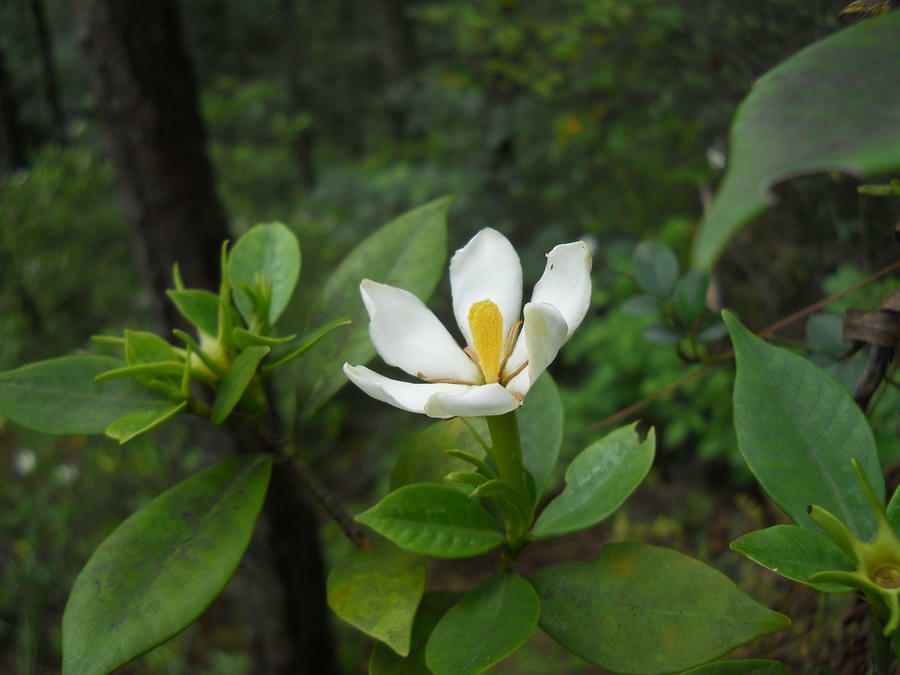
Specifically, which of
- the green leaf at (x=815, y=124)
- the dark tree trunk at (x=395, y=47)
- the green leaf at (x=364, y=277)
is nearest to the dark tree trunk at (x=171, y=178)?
the green leaf at (x=364, y=277)

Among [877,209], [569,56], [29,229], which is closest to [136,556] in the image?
[877,209]

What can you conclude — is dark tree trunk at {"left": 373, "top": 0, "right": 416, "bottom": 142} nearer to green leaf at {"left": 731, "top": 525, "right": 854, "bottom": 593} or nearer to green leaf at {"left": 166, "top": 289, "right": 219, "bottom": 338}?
green leaf at {"left": 166, "top": 289, "right": 219, "bottom": 338}

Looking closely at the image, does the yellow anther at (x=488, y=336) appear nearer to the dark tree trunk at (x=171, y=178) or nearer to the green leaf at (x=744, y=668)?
the green leaf at (x=744, y=668)

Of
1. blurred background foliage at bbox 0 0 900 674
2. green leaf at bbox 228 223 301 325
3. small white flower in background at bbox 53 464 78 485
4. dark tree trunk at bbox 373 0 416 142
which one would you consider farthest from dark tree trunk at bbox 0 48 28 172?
green leaf at bbox 228 223 301 325

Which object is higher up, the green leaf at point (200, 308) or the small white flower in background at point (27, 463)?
the green leaf at point (200, 308)

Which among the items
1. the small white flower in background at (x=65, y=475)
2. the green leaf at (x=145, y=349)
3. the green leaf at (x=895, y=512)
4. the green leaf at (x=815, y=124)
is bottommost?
the small white flower in background at (x=65, y=475)

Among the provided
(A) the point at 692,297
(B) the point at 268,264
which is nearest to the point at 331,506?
(B) the point at 268,264

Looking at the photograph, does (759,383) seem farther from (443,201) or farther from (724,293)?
(724,293)

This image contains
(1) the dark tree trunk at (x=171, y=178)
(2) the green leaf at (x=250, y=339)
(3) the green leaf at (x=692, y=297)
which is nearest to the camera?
(2) the green leaf at (x=250, y=339)

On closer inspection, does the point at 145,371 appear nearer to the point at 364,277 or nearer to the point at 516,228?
the point at 364,277
